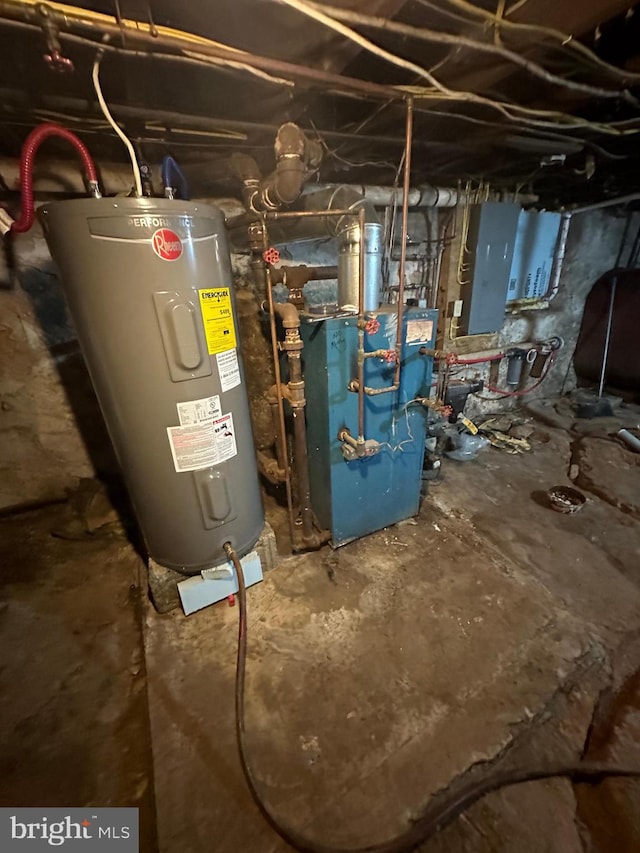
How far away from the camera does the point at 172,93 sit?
4.71 ft

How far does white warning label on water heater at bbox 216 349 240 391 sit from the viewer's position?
138 centimetres

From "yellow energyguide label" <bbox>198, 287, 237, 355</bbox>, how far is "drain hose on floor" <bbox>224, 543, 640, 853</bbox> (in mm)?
1332

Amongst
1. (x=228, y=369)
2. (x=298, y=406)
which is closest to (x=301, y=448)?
(x=298, y=406)

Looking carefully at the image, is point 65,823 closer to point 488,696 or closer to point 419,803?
point 419,803

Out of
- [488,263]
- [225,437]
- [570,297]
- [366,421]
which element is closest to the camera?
[225,437]

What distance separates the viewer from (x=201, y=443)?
1.41 m

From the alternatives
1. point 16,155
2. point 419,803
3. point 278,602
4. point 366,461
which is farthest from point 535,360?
point 16,155

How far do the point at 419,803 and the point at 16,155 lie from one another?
3.03m

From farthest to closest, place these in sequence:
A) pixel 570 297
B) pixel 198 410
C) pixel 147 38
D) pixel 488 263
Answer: pixel 570 297
pixel 488 263
pixel 198 410
pixel 147 38

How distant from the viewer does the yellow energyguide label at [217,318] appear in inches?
50.5

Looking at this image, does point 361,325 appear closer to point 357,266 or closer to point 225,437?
point 357,266

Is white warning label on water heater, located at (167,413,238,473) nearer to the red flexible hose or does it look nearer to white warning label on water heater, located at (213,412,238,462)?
white warning label on water heater, located at (213,412,238,462)

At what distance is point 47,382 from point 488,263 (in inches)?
125

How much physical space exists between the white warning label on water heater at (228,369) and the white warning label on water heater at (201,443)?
132 mm
